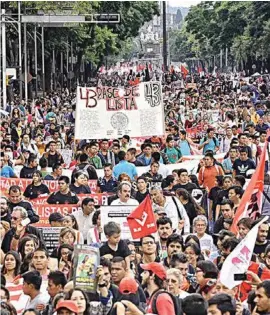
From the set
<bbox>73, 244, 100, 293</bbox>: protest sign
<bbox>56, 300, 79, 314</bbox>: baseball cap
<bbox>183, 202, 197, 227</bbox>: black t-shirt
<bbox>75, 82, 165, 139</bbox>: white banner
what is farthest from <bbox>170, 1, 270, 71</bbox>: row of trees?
<bbox>56, 300, 79, 314</bbox>: baseball cap

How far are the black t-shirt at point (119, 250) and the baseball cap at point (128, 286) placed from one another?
69.0 inches

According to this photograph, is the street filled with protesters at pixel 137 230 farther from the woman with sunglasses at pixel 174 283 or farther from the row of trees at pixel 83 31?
the row of trees at pixel 83 31

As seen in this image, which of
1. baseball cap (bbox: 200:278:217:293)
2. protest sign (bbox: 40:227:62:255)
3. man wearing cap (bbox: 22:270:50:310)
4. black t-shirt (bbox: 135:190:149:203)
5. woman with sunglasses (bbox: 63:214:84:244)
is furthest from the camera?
black t-shirt (bbox: 135:190:149:203)

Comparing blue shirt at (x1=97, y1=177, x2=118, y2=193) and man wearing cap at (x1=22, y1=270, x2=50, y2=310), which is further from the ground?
man wearing cap at (x1=22, y1=270, x2=50, y2=310)

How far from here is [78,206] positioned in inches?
607

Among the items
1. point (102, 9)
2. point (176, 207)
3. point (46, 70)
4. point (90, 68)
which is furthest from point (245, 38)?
point (176, 207)

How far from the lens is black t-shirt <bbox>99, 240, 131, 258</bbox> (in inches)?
465

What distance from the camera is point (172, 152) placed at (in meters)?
20.4

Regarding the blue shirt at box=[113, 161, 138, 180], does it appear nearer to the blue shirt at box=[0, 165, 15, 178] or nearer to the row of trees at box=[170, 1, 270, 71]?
the blue shirt at box=[0, 165, 15, 178]

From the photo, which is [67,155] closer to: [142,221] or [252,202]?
[142,221]

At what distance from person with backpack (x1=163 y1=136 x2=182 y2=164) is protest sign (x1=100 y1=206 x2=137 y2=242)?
6.47m

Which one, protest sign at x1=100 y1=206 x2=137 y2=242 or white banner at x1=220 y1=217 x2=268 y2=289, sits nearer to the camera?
white banner at x1=220 y1=217 x2=268 y2=289

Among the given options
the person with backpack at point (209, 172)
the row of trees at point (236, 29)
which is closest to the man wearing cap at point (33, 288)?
the person with backpack at point (209, 172)

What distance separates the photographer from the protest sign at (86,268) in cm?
962
